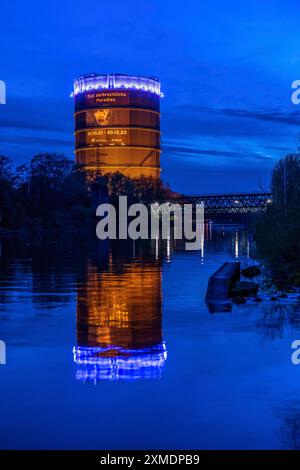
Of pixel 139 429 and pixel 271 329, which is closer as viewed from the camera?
pixel 139 429

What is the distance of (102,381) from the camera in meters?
10.2

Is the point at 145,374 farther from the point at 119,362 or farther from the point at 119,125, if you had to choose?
the point at 119,125

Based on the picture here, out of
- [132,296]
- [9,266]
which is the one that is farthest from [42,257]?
[132,296]

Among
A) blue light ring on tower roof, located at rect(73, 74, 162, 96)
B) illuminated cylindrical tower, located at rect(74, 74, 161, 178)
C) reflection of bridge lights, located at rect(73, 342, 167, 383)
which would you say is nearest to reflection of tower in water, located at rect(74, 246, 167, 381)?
reflection of bridge lights, located at rect(73, 342, 167, 383)

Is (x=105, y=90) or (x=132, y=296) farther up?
(x=105, y=90)

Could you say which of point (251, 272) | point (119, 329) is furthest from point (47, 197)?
point (119, 329)

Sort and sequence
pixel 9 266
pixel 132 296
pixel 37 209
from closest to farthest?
pixel 132 296
pixel 9 266
pixel 37 209

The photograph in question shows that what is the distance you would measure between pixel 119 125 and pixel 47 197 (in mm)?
75174

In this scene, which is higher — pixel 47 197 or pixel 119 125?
pixel 119 125

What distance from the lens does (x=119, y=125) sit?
568 ft

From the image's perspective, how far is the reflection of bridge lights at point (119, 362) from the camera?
1066 centimetres

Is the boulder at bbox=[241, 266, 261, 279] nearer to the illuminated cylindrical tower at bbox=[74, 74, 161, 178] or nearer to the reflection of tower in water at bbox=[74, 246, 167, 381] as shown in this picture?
the reflection of tower in water at bbox=[74, 246, 167, 381]
